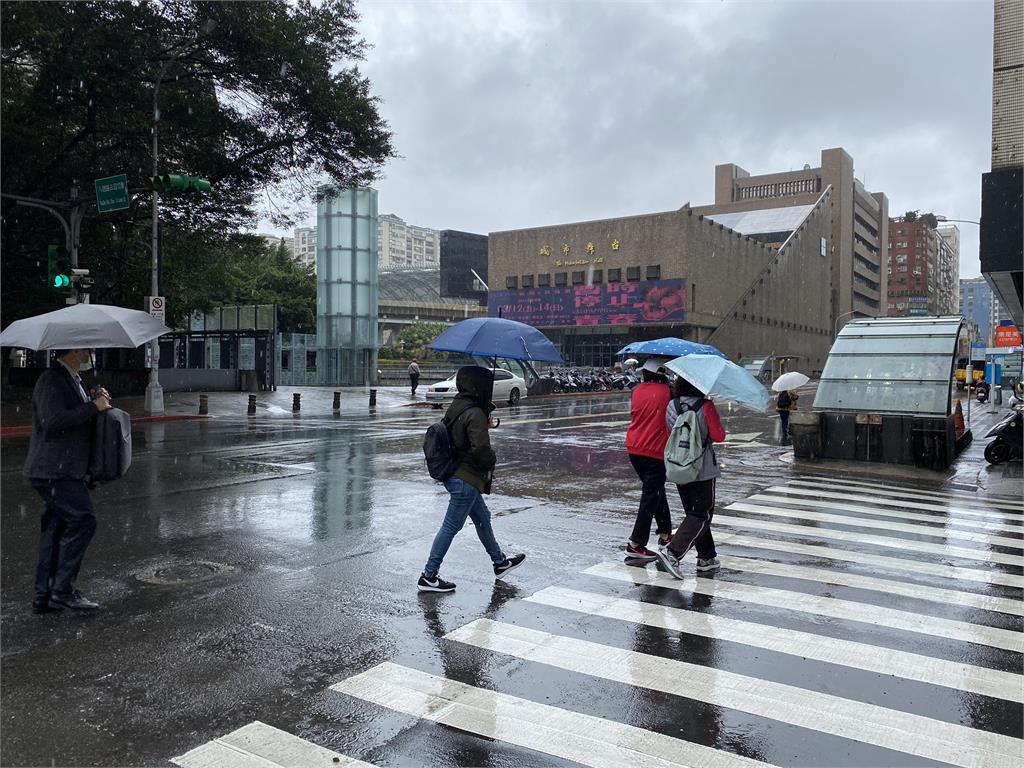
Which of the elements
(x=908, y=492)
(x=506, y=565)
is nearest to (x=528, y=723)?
(x=506, y=565)

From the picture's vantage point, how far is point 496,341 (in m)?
7.20

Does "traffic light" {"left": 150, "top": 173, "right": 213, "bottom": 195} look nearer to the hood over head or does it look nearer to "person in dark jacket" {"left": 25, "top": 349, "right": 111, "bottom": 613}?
"person in dark jacket" {"left": 25, "top": 349, "right": 111, "bottom": 613}

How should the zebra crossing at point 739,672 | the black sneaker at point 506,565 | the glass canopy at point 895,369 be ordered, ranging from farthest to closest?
the glass canopy at point 895,369 → the black sneaker at point 506,565 → the zebra crossing at point 739,672

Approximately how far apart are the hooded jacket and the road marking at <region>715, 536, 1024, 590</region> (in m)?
3.35

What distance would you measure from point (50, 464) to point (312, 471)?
730cm

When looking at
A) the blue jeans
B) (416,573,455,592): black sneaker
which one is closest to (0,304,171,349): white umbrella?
the blue jeans

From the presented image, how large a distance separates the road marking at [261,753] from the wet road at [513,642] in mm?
19

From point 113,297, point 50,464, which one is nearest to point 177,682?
point 50,464

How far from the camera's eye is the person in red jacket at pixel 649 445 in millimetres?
7363

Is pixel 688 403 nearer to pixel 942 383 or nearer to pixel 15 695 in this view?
pixel 15 695

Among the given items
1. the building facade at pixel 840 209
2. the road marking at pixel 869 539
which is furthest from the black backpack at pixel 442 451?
the building facade at pixel 840 209

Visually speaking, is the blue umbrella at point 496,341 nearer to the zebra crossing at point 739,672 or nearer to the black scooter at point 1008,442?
the zebra crossing at point 739,672

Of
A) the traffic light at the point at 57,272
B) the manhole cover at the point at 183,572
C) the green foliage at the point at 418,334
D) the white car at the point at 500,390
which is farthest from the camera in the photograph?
the green foliage at the point at 418,334

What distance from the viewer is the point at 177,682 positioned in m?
4.51
